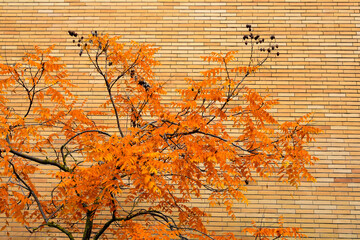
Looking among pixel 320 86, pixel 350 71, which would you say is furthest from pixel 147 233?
Result: pixel 350 71

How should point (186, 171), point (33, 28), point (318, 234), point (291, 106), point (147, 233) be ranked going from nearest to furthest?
1. point (147, 233)
2. point (186, 171)
3. point (318, 234)
4. point (291, 106)
5. point (33, 28)

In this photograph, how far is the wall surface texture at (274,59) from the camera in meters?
7.45

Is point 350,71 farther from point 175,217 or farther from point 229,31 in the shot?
point 175,217

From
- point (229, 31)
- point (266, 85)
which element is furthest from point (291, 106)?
point (229, 31)

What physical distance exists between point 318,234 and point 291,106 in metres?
2.51

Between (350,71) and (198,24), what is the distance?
3291 millimetres

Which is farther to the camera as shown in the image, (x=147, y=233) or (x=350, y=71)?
(x=350, y=71)

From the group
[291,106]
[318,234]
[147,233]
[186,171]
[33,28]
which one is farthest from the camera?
[33,28]

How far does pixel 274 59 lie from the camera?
8094 mm

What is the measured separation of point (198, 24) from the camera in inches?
328

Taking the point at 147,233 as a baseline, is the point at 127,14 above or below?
above

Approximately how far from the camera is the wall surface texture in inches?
293

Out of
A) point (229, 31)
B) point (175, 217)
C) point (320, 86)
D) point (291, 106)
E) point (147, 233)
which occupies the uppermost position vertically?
point (229, 31)

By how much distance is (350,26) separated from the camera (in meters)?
8.19
